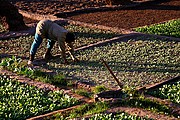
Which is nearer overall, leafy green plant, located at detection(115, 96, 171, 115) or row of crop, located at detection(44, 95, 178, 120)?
row of crop, located at detection(44, 95, 178, 120)

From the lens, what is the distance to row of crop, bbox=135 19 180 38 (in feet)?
49.1

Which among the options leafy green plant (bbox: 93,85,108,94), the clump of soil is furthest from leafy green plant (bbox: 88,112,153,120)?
the clump of soil

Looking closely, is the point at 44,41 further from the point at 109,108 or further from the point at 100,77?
the point at 109,108

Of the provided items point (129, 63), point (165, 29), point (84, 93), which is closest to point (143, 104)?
point (84, 93)

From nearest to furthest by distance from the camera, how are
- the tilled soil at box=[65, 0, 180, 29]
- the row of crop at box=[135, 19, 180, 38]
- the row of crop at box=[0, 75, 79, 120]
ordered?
the row of crop at box=[0, 75, 79, 120] → the row of crop at box=[135, 19, 180, 38] → the tilled soil at box=[65, 0, 180, 29]

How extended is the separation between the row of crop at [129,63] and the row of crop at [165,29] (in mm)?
1087

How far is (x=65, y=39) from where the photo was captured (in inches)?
470

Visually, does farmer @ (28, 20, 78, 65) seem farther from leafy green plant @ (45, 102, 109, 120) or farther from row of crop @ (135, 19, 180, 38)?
row of crop @ (135, 19, 180, 38)

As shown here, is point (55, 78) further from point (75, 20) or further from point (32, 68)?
point (75, 20)

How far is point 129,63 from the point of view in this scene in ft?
40.2

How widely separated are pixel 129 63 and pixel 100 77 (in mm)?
1165

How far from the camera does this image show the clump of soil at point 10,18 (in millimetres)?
Answer: 15992

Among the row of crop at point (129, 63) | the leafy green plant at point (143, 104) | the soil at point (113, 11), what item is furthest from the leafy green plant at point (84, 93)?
the soil at point (113, 11)

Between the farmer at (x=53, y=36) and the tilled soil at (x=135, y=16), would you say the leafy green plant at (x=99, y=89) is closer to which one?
the farmer at (x=53, y=36)
